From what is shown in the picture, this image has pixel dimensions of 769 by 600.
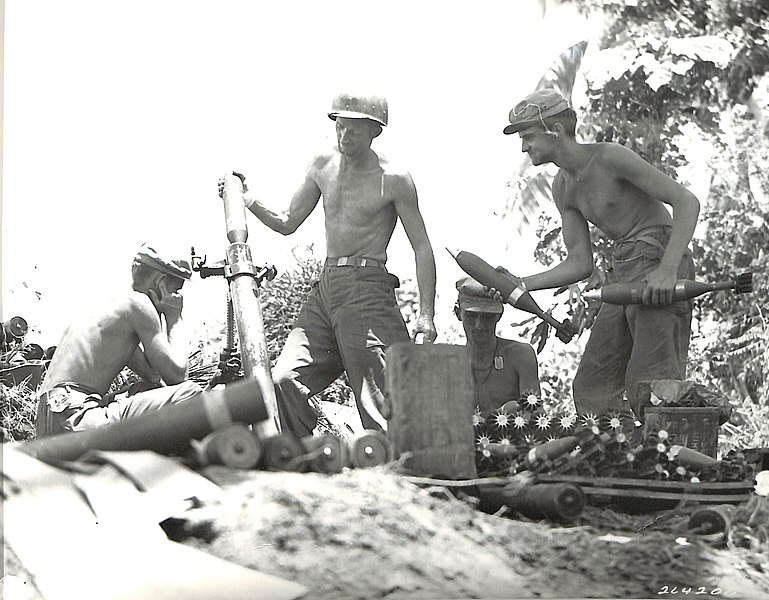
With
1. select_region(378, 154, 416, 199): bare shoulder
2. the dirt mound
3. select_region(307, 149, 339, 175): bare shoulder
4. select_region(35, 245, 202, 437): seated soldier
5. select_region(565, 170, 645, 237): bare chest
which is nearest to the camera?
the dirt mound

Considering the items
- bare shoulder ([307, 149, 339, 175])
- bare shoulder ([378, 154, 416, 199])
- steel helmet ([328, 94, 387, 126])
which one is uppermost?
steel helmet ([328, 94, 387, 126])

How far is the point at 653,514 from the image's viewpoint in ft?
22.5

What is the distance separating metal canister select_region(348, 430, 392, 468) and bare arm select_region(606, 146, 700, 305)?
1743 mm

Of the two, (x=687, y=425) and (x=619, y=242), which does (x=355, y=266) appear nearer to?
(x=619, y=242)

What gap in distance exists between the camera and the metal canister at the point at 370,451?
6.43 m

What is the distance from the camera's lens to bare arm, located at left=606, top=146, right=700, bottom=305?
7.24 metres

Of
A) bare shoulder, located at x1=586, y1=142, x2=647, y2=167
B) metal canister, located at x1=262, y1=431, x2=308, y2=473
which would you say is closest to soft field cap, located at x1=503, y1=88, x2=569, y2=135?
bare shoulder, located at x1=586, y1=142, x2=647, y2=167

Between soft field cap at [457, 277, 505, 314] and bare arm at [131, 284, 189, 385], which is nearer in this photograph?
bare arm at [131, 284, 189, 385]

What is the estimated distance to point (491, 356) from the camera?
7.25 meters

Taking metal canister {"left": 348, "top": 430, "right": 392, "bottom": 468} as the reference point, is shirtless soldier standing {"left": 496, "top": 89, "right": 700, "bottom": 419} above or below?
above

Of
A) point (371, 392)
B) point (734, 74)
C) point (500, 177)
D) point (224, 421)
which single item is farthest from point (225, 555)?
point (734, 74)

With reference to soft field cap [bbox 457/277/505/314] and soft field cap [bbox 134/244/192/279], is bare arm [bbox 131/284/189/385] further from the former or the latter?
soft field cap [bbox 457/277/505/314]

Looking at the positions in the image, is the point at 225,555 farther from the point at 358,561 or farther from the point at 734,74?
the point at 734,74

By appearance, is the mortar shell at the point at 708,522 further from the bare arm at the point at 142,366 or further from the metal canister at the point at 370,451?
the bare arm at the point at 142,366
